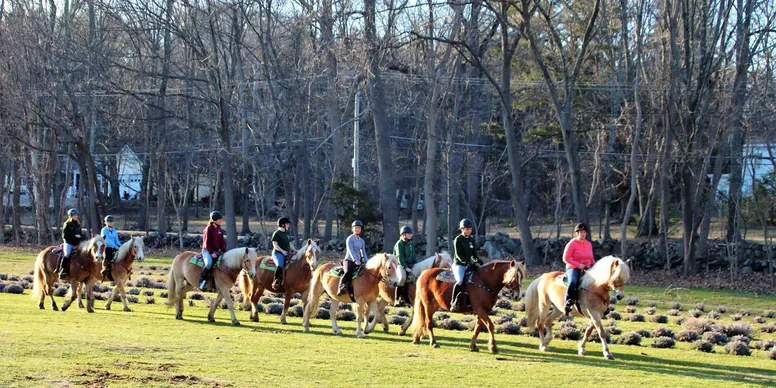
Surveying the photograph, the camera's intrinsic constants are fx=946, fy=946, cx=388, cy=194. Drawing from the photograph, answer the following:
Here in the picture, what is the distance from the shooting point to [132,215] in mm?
76000

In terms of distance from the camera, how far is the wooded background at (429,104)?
130 feet

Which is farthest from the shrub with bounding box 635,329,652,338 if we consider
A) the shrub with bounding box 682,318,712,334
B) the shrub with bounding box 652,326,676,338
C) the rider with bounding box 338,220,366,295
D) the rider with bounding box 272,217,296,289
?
the rider with bounding box 272,217,296,289

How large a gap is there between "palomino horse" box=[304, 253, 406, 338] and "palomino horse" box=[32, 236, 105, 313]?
6.09 meters

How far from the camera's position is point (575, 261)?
17.9 metres

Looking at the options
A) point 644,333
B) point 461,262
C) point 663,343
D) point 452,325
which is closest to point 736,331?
point 644,333

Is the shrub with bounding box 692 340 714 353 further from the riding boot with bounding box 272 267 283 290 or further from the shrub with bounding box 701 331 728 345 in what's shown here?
the riding boot with bounding box 272 267 283 290

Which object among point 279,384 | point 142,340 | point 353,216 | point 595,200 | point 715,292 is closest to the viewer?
point 279,384

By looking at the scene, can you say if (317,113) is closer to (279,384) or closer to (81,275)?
(81,275)

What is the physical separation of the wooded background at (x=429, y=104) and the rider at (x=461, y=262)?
56.6ft

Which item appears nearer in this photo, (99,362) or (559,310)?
(99,362)

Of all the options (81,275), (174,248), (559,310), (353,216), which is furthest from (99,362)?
(174,248)

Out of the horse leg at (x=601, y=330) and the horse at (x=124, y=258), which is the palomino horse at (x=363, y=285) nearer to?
the horse leg at (x=601, y=330)

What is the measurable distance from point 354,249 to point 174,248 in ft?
119

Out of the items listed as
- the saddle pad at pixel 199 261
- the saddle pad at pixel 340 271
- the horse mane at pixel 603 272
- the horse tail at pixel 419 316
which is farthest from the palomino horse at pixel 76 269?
the horse mane at pixel 603 272
